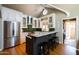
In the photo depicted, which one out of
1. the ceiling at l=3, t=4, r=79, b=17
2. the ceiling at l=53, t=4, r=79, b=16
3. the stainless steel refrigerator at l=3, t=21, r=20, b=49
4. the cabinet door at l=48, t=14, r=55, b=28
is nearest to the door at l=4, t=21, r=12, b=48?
the stainless steel refrigerator at l=3, t=21, r=20, b=49

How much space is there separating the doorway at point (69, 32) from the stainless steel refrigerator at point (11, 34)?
831 mm

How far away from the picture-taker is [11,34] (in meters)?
2.32

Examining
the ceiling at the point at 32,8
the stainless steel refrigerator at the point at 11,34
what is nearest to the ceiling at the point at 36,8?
the ceiling at the point at 32,8

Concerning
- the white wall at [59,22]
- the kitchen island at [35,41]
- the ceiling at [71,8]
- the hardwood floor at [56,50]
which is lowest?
the hardwood floor at [56,50]

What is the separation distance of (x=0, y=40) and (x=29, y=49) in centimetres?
52

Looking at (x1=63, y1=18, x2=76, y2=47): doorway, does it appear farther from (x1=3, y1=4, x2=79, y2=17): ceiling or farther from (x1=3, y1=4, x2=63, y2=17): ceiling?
(x1=3, y1=4, x2=63, y2=17): ceiling

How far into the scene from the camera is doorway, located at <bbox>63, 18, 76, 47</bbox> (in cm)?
229

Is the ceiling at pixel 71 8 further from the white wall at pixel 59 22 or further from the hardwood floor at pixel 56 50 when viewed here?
the hardwood floor at pixel 56 50

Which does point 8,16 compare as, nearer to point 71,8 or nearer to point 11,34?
point 11,34

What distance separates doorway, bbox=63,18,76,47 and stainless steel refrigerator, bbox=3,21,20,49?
0.83 metres

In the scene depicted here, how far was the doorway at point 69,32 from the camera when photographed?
229 cm

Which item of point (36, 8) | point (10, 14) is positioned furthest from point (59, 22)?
point (10, 14)
